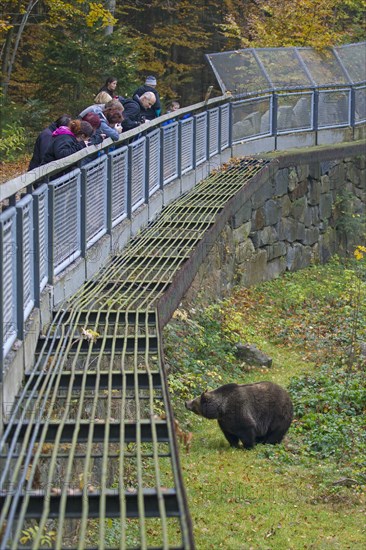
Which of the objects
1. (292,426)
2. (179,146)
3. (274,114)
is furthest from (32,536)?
(274,114)

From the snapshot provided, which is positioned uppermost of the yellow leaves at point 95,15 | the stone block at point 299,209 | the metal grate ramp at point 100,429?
the yellow leaves at point 95,15

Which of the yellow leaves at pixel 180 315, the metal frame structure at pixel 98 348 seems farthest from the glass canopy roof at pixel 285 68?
the yellow leaves at pixel 180 315

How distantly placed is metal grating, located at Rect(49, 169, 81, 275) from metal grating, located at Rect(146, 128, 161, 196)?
450cm

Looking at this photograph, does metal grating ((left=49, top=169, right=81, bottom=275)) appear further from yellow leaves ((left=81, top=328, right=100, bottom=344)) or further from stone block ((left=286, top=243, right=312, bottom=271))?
stone block ((left=286, top=243, right=312, bottom=271))

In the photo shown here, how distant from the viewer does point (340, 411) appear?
13.8 meters

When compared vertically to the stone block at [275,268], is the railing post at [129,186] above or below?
above

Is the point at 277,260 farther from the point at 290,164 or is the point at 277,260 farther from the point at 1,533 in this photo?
the point at 1,533

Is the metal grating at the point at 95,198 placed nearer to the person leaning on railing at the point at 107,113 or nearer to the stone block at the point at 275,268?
the person leaning on railing at the point at 107,113

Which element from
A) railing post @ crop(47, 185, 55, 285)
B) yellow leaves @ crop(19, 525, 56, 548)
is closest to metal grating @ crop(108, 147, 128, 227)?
railing post @ crop(47, 185, 55, 285)

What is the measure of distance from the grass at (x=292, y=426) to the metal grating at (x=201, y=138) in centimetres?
254

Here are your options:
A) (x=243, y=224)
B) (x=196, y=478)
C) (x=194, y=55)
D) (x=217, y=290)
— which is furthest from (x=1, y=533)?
(x=194, y=55)

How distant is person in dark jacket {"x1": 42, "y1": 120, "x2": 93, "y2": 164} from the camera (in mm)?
11953

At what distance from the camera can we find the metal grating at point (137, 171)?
48.8ft

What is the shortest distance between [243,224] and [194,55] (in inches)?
742
